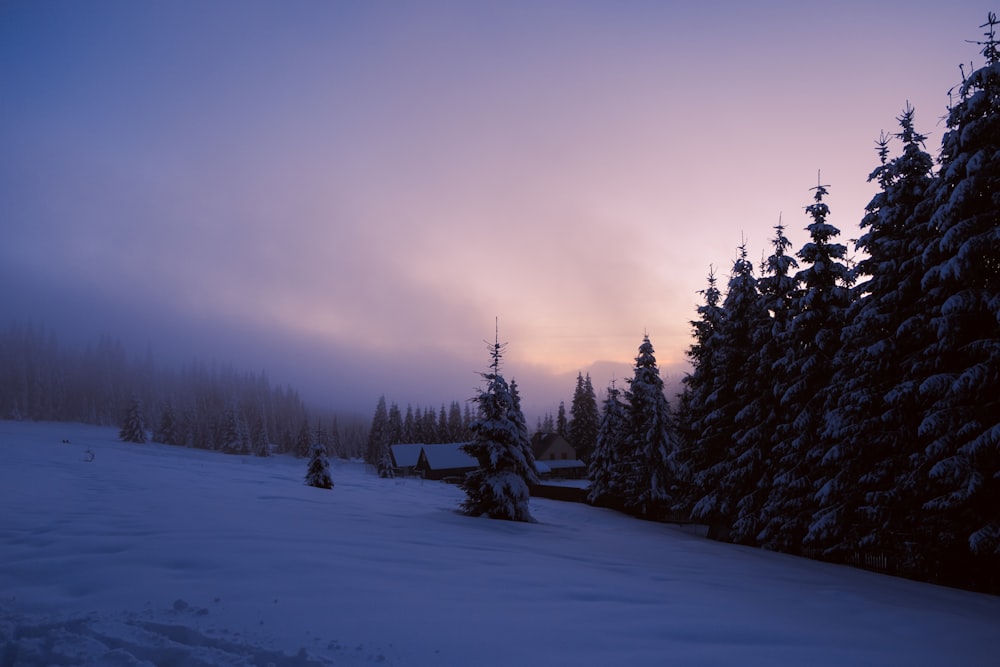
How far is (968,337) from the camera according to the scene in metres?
13.0

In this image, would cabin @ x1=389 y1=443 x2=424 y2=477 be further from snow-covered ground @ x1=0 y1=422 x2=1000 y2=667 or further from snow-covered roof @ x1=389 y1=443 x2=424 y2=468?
snow-covered ground @ x1=0 y1=422 x2=1000 y2=667

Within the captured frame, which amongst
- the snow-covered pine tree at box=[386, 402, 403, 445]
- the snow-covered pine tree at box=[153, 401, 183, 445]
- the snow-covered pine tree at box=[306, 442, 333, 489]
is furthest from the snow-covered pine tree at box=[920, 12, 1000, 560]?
the snow-covered pine tree at box=[153, 401, 183, 445]

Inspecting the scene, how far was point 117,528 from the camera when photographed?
8758mm

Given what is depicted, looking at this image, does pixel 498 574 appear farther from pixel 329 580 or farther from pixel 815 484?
pixel 815 484

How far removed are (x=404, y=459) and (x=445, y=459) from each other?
6873 mm

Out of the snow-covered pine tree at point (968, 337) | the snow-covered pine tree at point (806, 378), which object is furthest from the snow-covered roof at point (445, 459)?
the snow-covered pine tree at point (968, 337)

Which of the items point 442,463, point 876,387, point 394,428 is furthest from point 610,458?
point 394,428

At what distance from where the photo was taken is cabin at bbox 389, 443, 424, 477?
70.7m

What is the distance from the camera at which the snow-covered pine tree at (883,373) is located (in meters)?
14.4

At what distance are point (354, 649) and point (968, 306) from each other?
15.2 metres

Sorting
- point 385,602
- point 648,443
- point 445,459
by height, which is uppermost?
point 648,443

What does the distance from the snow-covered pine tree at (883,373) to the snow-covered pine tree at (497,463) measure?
35.5ft

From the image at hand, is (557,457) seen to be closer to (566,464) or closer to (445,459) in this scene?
(566,464)

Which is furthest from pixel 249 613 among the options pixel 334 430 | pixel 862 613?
→ pixel 334 430
